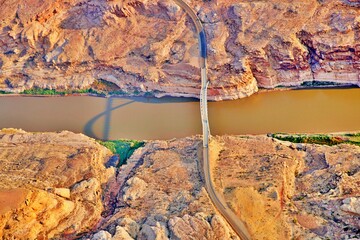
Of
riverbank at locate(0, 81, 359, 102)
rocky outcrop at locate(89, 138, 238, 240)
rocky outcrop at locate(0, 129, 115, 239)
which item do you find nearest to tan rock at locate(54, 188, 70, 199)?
rocky outcrop at locate(0, 129, 115, 239)

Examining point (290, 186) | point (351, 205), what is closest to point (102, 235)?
point (290, 186)

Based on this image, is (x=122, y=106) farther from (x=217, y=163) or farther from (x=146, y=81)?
(x=217, y=163)

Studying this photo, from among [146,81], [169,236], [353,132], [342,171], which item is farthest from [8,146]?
[353,132]

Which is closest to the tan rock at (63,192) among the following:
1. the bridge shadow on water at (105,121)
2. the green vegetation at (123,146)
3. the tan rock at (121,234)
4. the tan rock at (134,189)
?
the tan rock at (134,189)

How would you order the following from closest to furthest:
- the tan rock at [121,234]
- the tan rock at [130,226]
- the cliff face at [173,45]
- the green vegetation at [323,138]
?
the tan rock at [121,234]
the tan rock at [130,226]
the green vegetation at [323,138]
the cliff face at [173,45]

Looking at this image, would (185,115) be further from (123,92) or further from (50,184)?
(50,184)

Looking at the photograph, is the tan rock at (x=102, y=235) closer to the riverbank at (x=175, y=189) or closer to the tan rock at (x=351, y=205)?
the riverbank at (x=175, y=189)
